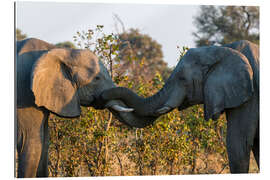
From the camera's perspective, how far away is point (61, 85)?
4.72 m

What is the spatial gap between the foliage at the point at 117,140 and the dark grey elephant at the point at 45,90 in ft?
3.40

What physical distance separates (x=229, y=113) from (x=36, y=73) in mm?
1982

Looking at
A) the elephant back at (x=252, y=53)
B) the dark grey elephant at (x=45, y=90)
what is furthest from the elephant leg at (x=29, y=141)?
the elephant back at (x=252, y=53)

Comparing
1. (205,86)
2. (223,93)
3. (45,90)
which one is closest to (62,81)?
(45,90)

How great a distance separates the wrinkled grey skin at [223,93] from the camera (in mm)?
4410

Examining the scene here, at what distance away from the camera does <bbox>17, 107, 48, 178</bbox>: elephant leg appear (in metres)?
4.45

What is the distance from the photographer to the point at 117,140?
6.41m

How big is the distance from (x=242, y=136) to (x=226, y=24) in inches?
504

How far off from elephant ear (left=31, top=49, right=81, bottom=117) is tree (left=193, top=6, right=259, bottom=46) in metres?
11.2

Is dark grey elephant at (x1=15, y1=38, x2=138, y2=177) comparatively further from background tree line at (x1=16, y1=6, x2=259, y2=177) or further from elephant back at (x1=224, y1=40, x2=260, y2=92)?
elephant back at (x1=224, y1=40, x2=260, y2=92)

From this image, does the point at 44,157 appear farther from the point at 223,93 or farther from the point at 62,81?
the point at 223,93

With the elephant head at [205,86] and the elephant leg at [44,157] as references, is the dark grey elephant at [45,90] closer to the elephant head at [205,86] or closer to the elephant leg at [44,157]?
the elephant leg at [44,157]
